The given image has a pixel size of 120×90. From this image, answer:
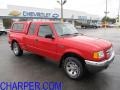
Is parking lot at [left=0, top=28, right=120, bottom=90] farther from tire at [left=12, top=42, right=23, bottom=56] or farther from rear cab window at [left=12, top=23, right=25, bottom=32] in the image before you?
rear cab window at [left=12, top=23, right=25, bottom=32]

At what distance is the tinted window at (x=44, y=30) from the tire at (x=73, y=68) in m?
1.41

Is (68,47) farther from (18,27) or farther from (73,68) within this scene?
(18,27)

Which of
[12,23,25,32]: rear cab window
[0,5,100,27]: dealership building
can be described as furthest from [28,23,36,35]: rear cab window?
[0,5,100,27]: dealership building

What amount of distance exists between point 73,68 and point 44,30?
6.80 ft

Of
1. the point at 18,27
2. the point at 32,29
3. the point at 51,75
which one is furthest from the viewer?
the point at 18,27

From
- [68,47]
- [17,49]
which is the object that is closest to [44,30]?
[68,47]

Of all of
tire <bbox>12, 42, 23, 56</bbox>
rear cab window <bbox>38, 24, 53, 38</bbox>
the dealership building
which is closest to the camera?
rear cab window <bbox>38, 24, 53, 38</bbox>

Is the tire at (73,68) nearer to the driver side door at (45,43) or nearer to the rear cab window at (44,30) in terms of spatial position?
the driver side door at (45,43)

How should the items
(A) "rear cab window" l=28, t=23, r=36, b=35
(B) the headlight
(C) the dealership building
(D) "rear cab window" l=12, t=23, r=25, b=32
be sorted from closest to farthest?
(B) the headlight < (A) "rear cab window" l=28, t=23, r=36, b=35 < (D) "rear cab window" l=12, t=23, r=25, b=32 < (C) the dealership building

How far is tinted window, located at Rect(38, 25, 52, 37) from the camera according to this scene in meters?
6.61

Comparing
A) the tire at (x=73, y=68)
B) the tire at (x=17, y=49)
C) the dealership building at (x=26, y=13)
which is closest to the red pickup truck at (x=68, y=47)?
the tire at (x=73, y=68)

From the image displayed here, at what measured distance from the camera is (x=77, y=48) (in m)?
5.44

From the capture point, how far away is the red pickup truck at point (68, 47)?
525 centimetres

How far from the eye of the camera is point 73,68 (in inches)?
225
